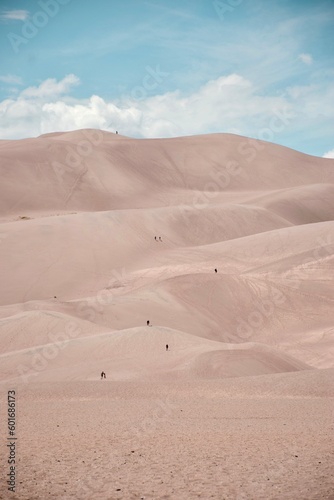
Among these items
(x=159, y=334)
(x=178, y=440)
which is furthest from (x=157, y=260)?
(x=178, y=440)

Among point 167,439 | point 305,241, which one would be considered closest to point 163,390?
point 167,439

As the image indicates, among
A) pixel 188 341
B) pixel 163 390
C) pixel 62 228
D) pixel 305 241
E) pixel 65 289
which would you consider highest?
pixel 62 228

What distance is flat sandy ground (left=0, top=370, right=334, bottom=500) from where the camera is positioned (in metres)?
9.12

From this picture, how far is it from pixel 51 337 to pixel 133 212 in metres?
33.2

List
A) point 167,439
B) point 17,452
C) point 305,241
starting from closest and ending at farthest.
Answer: point 17,452 < point 167,439 < point 305,241

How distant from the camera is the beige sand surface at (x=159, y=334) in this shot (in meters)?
10.2

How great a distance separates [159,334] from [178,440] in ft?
44.3

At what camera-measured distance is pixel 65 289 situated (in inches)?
1688

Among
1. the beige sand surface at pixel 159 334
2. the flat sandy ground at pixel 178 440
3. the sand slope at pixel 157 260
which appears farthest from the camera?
the sand slope at pixel 157 260

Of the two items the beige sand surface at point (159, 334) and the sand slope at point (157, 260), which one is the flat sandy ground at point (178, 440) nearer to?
the beige sand surface at point (159, 334)

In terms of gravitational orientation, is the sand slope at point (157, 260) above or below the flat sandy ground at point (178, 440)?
above

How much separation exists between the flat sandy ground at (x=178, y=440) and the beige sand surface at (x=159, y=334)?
42 millimetres

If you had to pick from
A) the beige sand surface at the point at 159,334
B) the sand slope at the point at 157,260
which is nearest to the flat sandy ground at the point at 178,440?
the beige sand surface at the point at 159,334

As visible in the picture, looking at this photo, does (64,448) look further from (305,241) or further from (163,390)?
(305,241)
